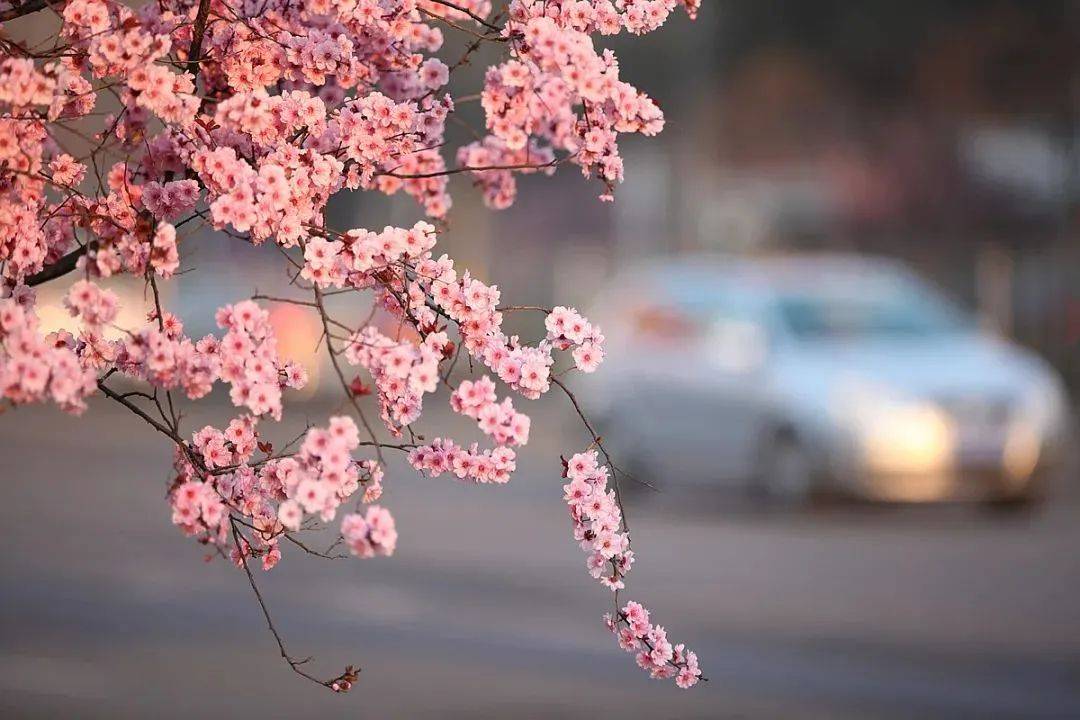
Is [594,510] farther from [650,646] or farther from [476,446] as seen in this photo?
[650,646]

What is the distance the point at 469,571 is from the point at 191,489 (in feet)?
27.7

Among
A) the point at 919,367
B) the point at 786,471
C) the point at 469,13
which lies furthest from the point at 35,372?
the point at 919,367

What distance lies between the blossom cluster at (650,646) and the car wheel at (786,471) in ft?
31.0

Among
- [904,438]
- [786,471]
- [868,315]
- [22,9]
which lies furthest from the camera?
[868,315]

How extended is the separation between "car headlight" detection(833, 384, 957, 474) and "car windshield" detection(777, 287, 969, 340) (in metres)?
1.38

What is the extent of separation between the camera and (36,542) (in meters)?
14.7

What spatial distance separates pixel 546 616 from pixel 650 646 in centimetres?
586

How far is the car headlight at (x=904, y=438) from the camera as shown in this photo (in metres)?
14.7

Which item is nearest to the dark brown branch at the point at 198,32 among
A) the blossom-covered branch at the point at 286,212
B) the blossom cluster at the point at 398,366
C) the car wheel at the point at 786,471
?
the blossom-covered branch at the point at 286,212

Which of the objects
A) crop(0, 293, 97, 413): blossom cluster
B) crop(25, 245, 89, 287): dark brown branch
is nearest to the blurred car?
crop(25, 245, 89, 287): dark brown branch

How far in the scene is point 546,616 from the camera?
11469mm

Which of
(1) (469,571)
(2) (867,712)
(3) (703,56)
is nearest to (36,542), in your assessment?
(1) (469,571)

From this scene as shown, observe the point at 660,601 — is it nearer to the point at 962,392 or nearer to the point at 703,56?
the point at 962,392

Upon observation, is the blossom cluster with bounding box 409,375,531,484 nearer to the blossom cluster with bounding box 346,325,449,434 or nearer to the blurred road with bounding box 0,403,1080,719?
the blossom cluster with bounding box 346,325,449,434
